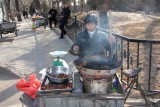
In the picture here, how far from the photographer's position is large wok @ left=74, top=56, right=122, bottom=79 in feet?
11.5

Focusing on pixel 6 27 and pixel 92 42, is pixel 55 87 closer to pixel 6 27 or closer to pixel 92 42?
pixel 92 42

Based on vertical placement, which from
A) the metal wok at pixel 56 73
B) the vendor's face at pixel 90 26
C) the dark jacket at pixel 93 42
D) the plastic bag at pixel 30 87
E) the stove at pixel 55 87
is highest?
the vendor's face at pixel 90 26

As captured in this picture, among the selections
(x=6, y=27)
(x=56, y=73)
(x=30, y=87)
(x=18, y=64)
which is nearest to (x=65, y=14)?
(x=6, y=27)

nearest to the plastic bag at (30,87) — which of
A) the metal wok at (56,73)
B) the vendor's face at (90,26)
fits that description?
the metal wok at (56,73)

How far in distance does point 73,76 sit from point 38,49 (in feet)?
26.0

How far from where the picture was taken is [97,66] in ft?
12.7

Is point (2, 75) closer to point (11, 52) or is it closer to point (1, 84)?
point (1, 84)

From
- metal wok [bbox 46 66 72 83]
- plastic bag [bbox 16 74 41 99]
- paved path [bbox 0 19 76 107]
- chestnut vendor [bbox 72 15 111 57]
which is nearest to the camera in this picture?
metal wok [bbox 46 66 72 83]

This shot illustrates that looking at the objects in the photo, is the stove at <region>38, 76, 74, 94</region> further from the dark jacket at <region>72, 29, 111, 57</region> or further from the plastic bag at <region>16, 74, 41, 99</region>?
the dark jacket at <region>72, 29, 111, 57</region>

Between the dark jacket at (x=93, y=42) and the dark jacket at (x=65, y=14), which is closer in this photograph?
the dark jacket at (x=93, y=42)

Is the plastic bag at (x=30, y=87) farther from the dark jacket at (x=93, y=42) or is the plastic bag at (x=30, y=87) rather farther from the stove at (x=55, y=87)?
the dark jacket at (x=93, y=42)

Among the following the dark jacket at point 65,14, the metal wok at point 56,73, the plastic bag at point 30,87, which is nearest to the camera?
the metal wok at point 56,73

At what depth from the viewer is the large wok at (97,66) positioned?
3506 mm

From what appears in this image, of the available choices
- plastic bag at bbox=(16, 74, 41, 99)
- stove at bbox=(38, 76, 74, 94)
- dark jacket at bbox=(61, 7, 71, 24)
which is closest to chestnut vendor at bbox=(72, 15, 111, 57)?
stove at bbox=(38, 76, 74, 94)
